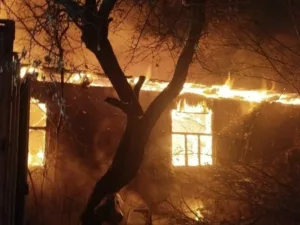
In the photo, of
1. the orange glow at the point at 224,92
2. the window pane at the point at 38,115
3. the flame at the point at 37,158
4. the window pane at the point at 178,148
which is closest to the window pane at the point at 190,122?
the window pane at the point at 178,148

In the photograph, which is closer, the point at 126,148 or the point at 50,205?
the point at 126,148

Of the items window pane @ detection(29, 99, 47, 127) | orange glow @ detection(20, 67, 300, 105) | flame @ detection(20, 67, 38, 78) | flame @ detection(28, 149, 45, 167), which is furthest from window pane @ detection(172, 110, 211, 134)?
flame @ detection(20, 67, 38, 78)

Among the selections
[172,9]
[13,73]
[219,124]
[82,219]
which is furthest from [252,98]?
[13,73]

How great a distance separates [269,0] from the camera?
42.5ft

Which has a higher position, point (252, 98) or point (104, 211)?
point (252, 98)

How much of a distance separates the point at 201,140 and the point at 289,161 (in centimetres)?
251

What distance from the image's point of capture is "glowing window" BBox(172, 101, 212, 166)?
Result: 11891mm

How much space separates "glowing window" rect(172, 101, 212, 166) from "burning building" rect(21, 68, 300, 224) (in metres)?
0.03

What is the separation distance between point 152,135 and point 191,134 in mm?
1468

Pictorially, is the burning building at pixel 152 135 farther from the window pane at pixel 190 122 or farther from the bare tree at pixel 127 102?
the bare tree at pixel 127 102

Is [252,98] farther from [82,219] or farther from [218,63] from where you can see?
[82,219]

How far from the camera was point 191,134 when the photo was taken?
12.3 m

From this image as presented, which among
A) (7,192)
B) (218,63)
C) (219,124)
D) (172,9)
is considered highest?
(172,9)

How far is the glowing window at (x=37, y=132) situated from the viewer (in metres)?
9.84
